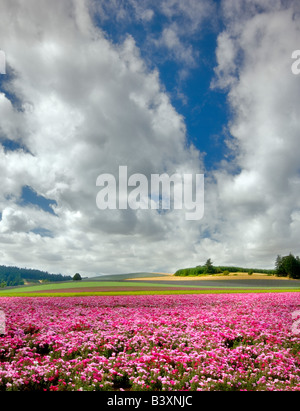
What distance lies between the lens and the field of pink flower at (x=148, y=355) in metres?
7.37

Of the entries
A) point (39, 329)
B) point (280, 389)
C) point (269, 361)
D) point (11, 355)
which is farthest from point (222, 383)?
point (39, 329)

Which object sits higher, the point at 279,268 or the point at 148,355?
the point at 148,355

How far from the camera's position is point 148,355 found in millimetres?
9047

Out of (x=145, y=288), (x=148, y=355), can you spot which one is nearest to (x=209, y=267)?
(x=145, y=288)

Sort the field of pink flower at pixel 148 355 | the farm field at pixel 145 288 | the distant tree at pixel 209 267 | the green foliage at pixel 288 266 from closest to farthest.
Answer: the field of pink flower at pixel 148 355 → the farm field at pixel 145 288 → the green foliage at pixel 288 266 → the distant tree at pixel 209 267

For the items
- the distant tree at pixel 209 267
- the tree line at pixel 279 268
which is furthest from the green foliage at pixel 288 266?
the distant tree at pixel 209 267

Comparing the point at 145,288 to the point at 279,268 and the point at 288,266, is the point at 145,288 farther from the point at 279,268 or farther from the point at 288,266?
the point at 279,268

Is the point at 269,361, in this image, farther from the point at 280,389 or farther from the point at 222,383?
the point at 222,383

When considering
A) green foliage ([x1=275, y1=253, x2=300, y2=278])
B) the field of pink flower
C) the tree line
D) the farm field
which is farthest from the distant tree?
the field of pink flower

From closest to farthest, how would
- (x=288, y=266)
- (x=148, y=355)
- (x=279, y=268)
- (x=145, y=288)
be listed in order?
(x=148, y=355) → (x=145, y=288) → (x=288, y=266) → (x=279, y=268)

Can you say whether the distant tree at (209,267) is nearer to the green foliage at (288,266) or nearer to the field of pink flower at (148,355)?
the green foliage at (288,266)

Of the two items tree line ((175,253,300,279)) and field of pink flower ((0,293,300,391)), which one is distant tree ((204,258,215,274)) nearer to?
tree line ((175,253,300,279))
